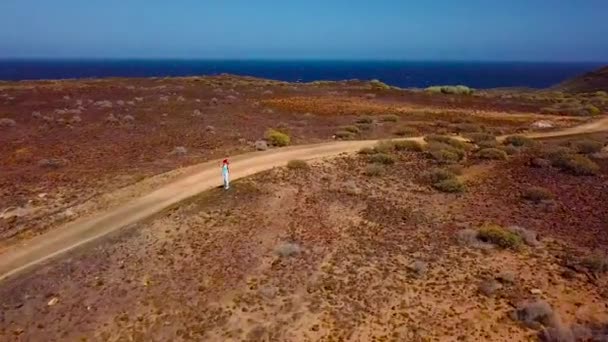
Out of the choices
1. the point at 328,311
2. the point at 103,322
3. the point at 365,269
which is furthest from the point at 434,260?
the point at 103,322

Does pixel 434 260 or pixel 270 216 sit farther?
pixel 270 216

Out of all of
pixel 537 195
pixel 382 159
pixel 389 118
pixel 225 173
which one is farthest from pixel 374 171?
pixel 389 118

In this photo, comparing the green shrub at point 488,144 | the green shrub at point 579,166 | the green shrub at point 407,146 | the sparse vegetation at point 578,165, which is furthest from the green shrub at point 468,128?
the green shrub at point 579,166

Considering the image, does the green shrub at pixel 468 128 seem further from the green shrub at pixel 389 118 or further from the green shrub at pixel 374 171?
the green shrub at pixel 374 171

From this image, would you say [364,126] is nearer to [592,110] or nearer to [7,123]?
[7,123]

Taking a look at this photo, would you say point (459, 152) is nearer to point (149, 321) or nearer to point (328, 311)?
point (328, 311)
